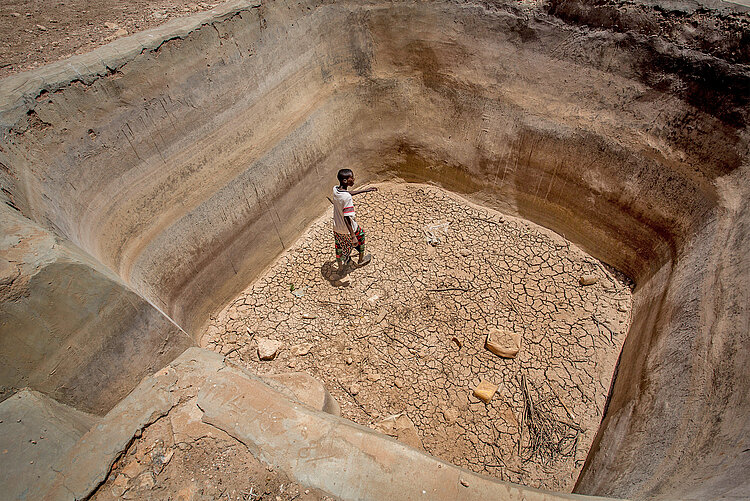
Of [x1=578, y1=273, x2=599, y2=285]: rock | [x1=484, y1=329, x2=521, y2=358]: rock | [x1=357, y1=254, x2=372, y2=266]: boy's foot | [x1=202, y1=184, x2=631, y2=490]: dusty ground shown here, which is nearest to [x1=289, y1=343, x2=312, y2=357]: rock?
[x1=202, y1=184, x2=631, y2=490]: dusty ground

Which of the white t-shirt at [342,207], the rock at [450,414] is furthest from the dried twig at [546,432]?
the white t-shirt at [342,207]

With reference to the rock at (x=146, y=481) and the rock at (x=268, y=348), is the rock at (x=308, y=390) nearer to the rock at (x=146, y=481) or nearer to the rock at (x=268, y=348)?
the rock at (x=268, y=348)

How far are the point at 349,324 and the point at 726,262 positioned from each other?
2.90 m

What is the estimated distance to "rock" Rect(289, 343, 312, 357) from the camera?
3.63 m

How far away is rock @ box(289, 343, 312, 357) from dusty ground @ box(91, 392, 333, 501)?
1.52 m

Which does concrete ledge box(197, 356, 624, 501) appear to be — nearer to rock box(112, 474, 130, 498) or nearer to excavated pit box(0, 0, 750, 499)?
rock box(112, 474, 130, 498)

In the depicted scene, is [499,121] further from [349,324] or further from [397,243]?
[349,324]

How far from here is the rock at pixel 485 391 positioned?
10.7ft

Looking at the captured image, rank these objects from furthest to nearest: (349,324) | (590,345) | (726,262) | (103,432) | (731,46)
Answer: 1. (349,324)
2. (590,345)
3. (731,46)
4. (726,262)
5. (103,432)

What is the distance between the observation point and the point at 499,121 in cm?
456

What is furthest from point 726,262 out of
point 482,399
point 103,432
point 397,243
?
point 103,432

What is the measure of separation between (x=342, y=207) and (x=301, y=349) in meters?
1.32

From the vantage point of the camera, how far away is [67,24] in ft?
13.2

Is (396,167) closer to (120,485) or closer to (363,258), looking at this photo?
(363,258)
